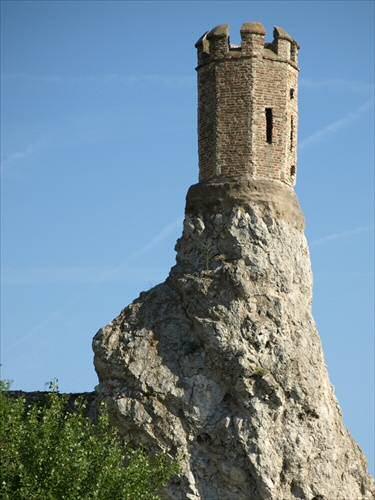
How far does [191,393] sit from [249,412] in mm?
1844

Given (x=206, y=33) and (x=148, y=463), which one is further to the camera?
(x=206, y=33)

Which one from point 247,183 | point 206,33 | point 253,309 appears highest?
point 206,33

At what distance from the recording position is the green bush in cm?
4834

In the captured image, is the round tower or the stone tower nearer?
the stone tower

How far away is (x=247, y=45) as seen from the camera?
5469 cm

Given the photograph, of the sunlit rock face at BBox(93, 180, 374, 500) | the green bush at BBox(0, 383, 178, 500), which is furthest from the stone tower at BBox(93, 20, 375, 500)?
the green bush at BBox(0, 383, 178, 500)

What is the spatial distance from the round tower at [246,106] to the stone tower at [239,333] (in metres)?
0.04

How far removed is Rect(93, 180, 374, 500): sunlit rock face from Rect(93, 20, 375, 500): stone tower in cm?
4

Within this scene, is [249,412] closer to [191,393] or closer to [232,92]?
[191,393]

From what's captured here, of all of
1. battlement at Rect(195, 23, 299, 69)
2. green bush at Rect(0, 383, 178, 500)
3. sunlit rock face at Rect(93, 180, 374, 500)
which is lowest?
green bush at Rect(0, 383, 178, 500)

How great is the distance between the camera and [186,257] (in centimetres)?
5422

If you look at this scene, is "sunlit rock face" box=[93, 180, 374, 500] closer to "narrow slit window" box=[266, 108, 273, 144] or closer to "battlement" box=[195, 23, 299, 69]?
"narrow slit window" box=[266, 108, 273, 144]

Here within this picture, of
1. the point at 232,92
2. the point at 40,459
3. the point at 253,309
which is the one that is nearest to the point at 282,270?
the point at 253,309

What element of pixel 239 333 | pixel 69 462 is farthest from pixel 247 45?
pixel 69 462
